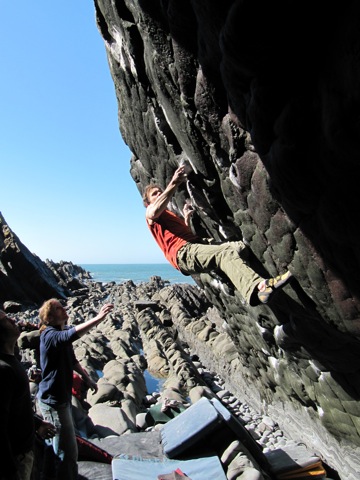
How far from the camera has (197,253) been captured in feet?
10.6

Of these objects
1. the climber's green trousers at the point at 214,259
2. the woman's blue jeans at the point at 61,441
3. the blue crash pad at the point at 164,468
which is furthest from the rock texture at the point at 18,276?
the climber's green trousers at the point at 214,259

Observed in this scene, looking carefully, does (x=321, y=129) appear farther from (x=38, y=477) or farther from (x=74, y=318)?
(x=74, y=318)

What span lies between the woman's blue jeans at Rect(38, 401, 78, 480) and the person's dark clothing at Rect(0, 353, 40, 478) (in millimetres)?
650

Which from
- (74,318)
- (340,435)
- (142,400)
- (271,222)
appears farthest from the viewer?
(74,318)

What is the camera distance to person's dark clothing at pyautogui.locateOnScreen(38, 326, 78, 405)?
2729mm

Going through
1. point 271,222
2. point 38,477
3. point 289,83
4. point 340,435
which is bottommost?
point 340,435

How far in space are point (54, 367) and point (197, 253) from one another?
1.43 meters

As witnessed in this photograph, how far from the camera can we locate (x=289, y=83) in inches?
69.7

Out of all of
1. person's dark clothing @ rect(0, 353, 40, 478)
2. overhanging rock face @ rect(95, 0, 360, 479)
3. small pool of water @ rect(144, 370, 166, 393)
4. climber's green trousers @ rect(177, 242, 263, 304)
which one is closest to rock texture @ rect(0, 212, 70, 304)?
small pool of water @ rect(144, 370, 166, 393)

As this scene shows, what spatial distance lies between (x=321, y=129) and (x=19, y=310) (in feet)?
67.4

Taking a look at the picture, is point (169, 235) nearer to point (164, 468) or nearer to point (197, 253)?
point (197, 253)

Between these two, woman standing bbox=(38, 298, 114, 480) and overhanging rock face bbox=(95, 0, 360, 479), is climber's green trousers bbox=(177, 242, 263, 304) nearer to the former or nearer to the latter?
overhanging rock face bbox=(95, 0, 360, 479)

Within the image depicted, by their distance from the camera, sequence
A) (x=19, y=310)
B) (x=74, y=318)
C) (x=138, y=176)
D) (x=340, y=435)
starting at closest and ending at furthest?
(x=340, y=435) < (x=138, y=176) < (x=74, y=318) < (x=19, y=310)

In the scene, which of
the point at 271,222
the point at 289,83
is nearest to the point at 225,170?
the point at 271,222
